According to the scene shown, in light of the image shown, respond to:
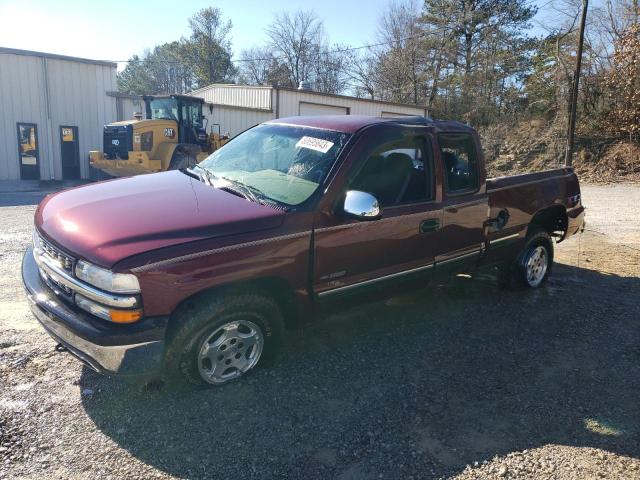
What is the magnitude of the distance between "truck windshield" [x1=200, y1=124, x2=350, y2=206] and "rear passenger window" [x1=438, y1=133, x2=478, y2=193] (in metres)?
1.13

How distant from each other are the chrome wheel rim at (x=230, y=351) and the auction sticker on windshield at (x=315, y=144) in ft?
4.78

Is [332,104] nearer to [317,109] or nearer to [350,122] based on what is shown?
[317,109]

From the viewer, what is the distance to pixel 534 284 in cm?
586

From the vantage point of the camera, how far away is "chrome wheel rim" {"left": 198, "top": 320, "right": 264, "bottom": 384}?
3.16 metres

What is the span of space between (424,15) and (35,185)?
28.2 m

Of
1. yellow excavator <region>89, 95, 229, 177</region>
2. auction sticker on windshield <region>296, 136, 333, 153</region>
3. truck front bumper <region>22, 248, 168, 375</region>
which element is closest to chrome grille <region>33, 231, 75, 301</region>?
truck front bumper <region>22, 248, 168, 375</region>

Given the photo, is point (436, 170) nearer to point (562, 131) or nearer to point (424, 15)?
point (562, 131)

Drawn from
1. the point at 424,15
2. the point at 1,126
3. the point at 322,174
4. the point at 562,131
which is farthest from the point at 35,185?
Answer: the point at 424,15

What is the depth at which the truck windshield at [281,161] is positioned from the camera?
140 inches

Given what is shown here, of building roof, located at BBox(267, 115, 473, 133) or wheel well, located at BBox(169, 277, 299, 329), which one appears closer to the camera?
wheel well, located at BBox(169, 277, 299, 329)

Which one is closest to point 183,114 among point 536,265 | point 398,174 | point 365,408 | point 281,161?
point 536,265

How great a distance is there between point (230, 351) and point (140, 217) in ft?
3.50

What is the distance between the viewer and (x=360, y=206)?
11.0 feet

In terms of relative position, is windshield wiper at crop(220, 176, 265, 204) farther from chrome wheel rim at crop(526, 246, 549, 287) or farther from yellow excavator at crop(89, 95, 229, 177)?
yellow excavator at crop(89, 95, 229, 177)
